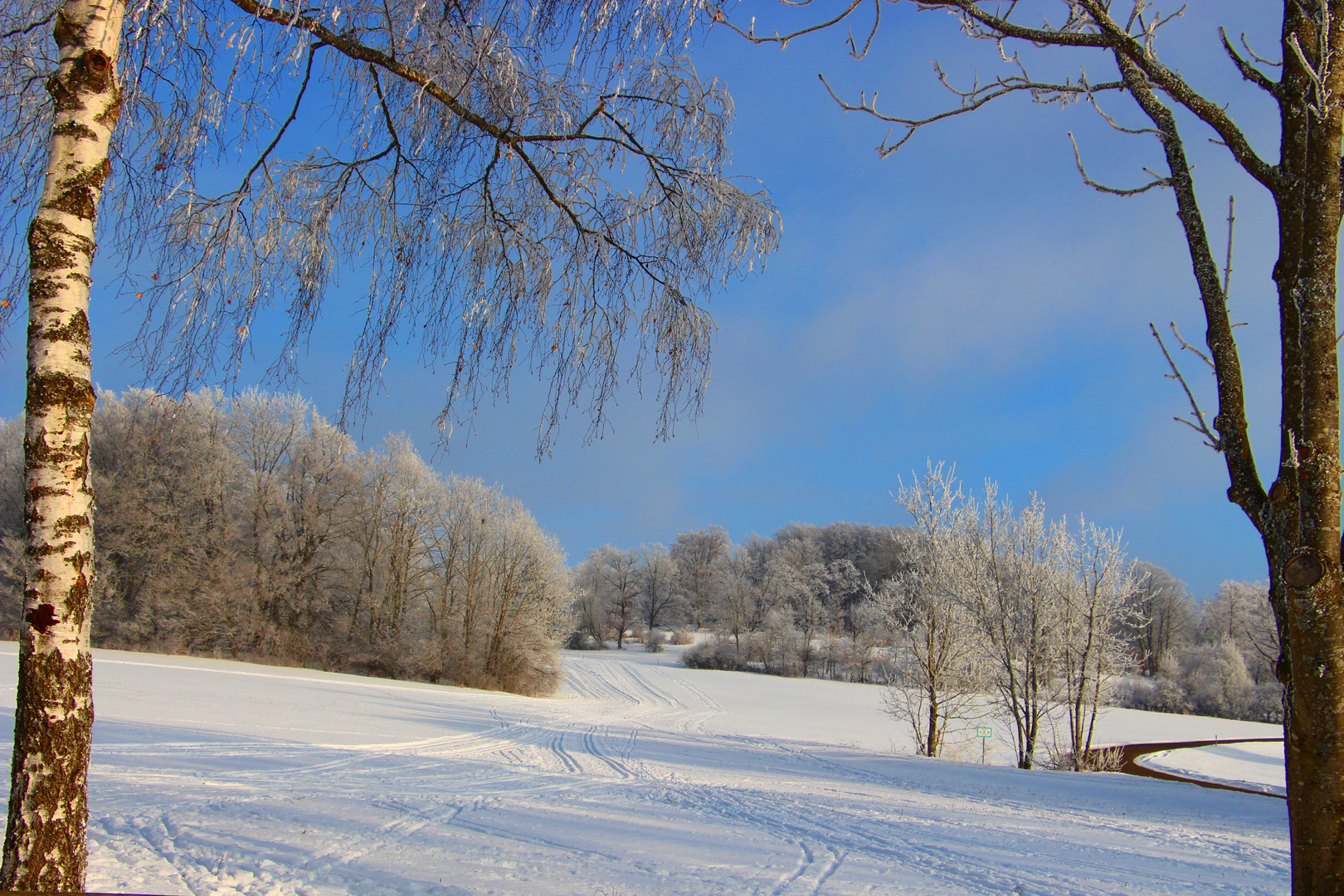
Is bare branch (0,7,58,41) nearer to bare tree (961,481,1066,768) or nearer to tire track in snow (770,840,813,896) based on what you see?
tire track in snow (770,840,813,896)

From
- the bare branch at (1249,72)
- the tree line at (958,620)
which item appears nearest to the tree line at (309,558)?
the tree line at (958,620)

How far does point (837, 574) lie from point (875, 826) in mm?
43911

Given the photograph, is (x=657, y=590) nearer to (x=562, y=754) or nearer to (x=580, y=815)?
(x=562, y=754)

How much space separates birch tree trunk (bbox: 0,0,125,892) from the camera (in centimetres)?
211

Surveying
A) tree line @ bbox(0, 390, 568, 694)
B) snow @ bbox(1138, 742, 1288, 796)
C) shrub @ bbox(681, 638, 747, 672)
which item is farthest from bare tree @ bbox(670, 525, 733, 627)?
snow @ bbox(1138, 742, 1288, 796)

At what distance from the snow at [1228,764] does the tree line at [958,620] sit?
228cm

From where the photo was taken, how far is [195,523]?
22.8m

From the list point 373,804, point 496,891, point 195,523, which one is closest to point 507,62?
point 496,891

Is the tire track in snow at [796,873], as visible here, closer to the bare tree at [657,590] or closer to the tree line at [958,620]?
the tree line at [958,620]

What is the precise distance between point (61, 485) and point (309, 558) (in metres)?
26.3

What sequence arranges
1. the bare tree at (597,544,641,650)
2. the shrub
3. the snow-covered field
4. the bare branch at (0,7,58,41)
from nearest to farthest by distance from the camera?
the bare branch at (0,7,58,41) < the snow-covered field < the shrub < the bare tree at (597,544,641,650)

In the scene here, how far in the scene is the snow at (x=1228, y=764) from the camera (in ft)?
58.9

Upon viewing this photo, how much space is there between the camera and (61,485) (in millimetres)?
2184

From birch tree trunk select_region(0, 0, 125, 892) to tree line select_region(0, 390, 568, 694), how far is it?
63.8ft
